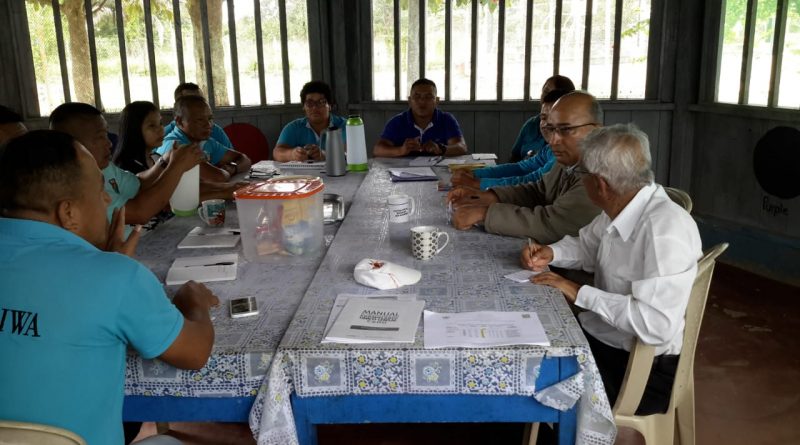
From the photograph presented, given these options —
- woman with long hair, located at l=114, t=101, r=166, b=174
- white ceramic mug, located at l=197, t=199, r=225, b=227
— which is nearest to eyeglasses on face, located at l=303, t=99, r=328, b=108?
woman with long hair, located at l=114, t=101, r=166, b=174

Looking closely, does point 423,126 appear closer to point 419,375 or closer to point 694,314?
point 694,314

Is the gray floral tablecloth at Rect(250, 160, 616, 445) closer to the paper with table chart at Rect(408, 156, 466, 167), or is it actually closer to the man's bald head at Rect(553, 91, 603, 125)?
the man's bald head at Rect(553, 91, 603, 125)

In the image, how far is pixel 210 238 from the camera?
217cm

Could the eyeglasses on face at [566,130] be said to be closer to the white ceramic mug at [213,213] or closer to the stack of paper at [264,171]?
the white ceramic mug at [213,213]

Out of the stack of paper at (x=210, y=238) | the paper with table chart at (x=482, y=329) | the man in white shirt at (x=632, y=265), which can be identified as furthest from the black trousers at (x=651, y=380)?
the stack of paper at (x=210, y=238)

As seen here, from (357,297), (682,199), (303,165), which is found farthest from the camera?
(303,165)

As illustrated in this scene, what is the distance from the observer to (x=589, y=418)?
1.34 metres

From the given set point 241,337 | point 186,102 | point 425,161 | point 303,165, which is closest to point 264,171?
point 303,165

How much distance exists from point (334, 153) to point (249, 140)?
1.82 m

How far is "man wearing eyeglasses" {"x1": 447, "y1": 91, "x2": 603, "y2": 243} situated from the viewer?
2.14 m

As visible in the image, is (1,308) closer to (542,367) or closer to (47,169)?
(47,169)

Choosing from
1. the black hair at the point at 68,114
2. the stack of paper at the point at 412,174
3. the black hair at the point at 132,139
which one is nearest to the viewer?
the black hair at the point at 68,114

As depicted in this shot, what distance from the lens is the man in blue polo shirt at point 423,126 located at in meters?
4.23

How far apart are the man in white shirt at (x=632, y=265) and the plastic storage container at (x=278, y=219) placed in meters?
0.65
